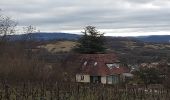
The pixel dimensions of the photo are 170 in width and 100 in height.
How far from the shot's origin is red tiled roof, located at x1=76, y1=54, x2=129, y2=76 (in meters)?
57.1

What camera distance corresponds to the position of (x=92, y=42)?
57344 millimetres

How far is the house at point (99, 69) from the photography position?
57.0 metres

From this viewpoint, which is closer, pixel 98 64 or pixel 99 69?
pixel 99 69

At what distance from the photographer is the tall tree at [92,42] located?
57466 mm

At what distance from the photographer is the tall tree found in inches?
2262

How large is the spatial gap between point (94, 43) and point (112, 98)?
4119 cm

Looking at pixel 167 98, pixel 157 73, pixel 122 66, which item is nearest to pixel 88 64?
pixel 122 66

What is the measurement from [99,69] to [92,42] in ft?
12.0

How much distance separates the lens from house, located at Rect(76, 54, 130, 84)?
56969mm

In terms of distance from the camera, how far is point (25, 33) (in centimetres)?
5650

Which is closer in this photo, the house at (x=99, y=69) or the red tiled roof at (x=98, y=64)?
the house at (x=99, y=69)

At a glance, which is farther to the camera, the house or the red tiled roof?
the red tiled roof

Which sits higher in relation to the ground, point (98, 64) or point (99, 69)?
point (98, 64)

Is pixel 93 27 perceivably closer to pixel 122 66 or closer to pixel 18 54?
pixel 122 66
